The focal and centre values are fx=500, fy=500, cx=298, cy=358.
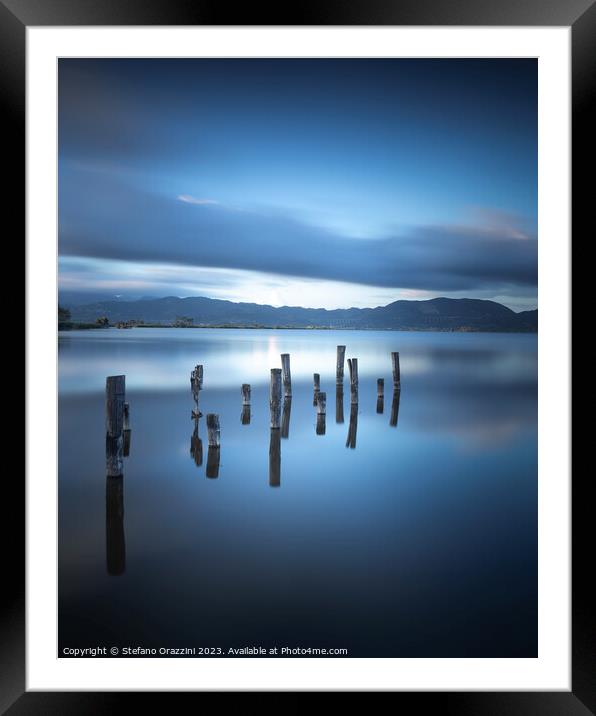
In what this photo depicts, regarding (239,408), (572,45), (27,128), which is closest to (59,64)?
(27,128)

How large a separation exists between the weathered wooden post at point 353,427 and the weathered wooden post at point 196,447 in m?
1.91

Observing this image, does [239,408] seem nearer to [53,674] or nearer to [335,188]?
[335,188]

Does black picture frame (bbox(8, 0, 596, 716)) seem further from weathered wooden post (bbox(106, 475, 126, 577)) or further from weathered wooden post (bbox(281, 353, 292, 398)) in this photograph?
weathered wooden post (bbox(281, 353, 292, 398))

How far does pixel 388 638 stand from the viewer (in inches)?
103

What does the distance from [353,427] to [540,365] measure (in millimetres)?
5524

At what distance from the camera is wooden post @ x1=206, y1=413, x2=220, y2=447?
5.48 m

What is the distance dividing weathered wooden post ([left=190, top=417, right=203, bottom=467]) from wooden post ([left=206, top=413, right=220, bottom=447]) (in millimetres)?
213

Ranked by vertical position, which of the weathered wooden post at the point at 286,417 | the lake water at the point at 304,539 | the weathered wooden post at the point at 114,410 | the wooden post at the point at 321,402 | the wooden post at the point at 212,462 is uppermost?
the weathered wooden post at the point at 114,410

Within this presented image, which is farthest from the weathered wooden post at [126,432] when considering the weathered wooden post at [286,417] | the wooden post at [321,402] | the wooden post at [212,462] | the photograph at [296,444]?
the wooden post at [321,402]

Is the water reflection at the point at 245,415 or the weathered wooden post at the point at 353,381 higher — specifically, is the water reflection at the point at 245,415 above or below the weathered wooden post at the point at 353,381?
below

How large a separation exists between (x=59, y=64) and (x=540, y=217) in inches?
92.8

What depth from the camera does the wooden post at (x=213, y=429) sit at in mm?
5480

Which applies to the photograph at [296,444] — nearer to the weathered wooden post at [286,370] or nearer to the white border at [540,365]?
the white border at [540,365]

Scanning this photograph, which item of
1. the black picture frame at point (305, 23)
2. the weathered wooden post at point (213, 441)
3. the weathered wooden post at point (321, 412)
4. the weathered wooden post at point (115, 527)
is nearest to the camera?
the black picture frame at point (305, 23)
